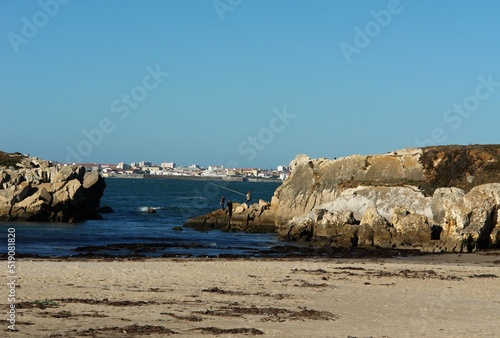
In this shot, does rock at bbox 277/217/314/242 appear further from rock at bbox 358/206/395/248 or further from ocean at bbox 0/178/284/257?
rock at bbox 358/206/395/248

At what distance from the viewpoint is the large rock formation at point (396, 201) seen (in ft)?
124

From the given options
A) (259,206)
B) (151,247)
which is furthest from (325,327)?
(259,206)

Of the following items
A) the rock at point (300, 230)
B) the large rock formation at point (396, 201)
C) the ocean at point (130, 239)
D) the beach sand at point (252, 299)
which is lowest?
the beach sand at point (252, 299)

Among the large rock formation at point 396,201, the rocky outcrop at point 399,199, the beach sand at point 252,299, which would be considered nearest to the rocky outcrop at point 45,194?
the large rock formation at point 396,201

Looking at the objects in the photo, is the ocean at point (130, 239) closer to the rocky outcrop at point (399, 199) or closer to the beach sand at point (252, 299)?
the rocky outcrop at point (399, 199)

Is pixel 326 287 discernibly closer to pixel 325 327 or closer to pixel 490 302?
pixel 490 302

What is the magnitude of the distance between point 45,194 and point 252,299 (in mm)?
43991

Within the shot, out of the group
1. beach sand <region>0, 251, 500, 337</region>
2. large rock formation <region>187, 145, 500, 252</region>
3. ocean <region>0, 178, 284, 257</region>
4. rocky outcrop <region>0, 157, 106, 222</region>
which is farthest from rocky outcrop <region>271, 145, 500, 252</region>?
rocky outcrop <region>0, 157, 106, 222</region>

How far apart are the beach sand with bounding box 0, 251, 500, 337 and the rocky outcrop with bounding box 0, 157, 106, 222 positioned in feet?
98.1

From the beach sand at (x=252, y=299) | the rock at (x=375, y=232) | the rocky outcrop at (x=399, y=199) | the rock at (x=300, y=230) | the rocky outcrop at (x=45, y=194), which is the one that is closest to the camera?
the beach sand at (x=252, y=299)

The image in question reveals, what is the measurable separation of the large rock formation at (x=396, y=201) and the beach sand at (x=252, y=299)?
7608mm

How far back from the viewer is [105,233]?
51062mm

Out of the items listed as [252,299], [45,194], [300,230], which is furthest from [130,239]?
[252,299]

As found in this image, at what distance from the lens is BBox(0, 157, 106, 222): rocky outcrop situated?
59.1 metres
